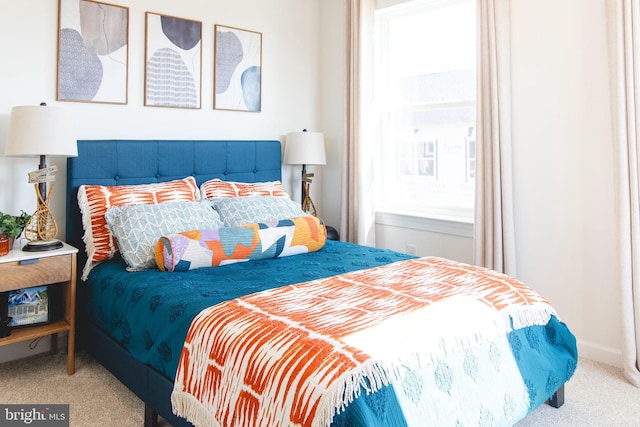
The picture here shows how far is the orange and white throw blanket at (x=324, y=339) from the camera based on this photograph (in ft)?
4.78

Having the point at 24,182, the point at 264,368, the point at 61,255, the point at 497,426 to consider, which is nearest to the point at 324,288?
the point at 264,368

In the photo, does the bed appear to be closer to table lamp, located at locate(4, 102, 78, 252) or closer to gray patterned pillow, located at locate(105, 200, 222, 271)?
gray patterned pillow, located at locate(105, 200, 222, 271)

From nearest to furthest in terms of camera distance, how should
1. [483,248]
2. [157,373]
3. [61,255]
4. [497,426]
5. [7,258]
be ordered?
[497,426], [157,373], [7,258], [61,255], [483,248]

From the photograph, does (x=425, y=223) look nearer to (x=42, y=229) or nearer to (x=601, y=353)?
(x=601, y=353)

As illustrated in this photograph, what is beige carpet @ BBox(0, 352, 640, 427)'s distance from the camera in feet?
7.43

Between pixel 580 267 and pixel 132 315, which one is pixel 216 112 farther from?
pixel 580 267

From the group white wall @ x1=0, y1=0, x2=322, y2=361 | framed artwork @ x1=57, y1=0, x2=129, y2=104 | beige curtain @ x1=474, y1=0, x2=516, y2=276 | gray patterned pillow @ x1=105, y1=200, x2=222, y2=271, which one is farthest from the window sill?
framed artwork @ x1=57, y1=0, x2=129, y2=104

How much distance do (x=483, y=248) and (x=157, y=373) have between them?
2.10 metres

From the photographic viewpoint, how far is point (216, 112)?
3.66 meters

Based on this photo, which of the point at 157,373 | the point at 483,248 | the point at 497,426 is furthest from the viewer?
the point at 483,248

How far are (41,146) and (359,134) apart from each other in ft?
7.28

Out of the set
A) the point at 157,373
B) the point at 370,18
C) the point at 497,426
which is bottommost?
the point at 497,426

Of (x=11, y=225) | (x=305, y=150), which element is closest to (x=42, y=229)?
(x=11, y=225)

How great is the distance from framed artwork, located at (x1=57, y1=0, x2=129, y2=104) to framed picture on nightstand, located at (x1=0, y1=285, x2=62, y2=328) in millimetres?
1121
